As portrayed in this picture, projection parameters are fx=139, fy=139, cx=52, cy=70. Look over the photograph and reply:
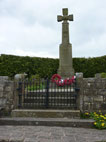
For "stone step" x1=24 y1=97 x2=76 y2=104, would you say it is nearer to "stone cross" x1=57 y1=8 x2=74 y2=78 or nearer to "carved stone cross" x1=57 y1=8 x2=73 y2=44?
"stone cross" x1=57 y1=8 x2=74 y2=78

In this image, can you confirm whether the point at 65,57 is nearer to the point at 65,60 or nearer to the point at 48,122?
the point at 65,60

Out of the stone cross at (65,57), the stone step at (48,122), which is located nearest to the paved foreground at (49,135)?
the stone step at (48,122)

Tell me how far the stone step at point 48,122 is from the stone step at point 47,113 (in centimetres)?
24

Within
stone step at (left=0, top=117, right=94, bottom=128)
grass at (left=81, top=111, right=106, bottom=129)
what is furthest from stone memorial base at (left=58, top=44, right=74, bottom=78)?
stone step at (left=0, top=117, right=94, bottom=128)

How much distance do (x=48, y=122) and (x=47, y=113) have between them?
46 cm

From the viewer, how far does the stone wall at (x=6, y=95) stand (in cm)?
538

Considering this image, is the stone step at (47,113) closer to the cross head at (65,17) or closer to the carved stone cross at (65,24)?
the carved stone cross at (65,24)

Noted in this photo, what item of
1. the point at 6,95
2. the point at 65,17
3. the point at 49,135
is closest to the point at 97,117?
the point at 49,135

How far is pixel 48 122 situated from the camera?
455 cm

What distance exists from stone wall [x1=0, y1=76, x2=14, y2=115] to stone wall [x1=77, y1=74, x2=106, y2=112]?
8.64 ft

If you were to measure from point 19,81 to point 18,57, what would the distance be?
27.0 feet

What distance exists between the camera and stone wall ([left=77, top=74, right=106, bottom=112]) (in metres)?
5.15

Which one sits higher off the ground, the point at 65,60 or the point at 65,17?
the point at 65,17

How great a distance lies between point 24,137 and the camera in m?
3.51
